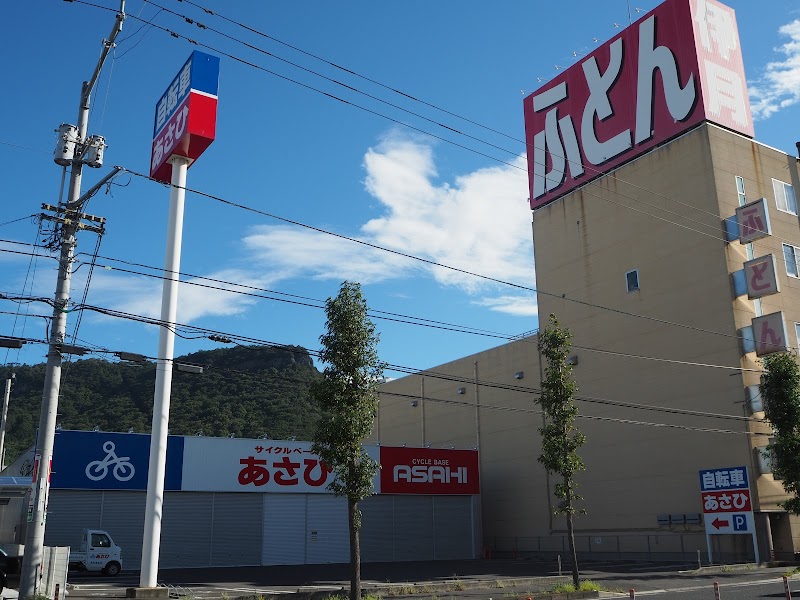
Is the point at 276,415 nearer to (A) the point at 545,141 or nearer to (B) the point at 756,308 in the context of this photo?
(A) the point at 545,141

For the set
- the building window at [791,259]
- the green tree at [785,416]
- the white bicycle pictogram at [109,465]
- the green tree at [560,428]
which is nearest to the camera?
the green tree at [560,428]

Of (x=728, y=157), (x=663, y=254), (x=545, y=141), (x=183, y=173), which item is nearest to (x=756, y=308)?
(x=663, y=254)

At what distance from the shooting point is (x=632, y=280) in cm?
4653

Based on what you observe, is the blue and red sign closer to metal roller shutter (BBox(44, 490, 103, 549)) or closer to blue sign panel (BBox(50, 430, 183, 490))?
blue sign panel (BBox(50, 430, 183, 490))

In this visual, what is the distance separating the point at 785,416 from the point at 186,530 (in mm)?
30602

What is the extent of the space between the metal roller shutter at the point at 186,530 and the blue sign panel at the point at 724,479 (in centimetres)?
2596

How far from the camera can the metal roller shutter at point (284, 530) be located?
4119 centimetres

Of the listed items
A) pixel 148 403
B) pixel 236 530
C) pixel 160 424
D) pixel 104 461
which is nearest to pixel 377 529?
pixel 236 530

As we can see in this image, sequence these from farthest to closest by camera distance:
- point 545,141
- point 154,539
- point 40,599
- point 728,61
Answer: point 545,141 → point 728,61 → point 154,539 → point 40,599

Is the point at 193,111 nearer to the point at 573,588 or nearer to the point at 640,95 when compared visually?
the point at 573,588

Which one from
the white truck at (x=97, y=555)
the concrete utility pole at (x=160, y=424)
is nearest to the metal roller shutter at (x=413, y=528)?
the white truck at (x=97, y=555)

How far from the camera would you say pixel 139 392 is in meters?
83.9

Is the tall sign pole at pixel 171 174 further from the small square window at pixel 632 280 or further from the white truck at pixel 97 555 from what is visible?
the small square window at pixel 632 280

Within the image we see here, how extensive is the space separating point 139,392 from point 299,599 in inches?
2626
